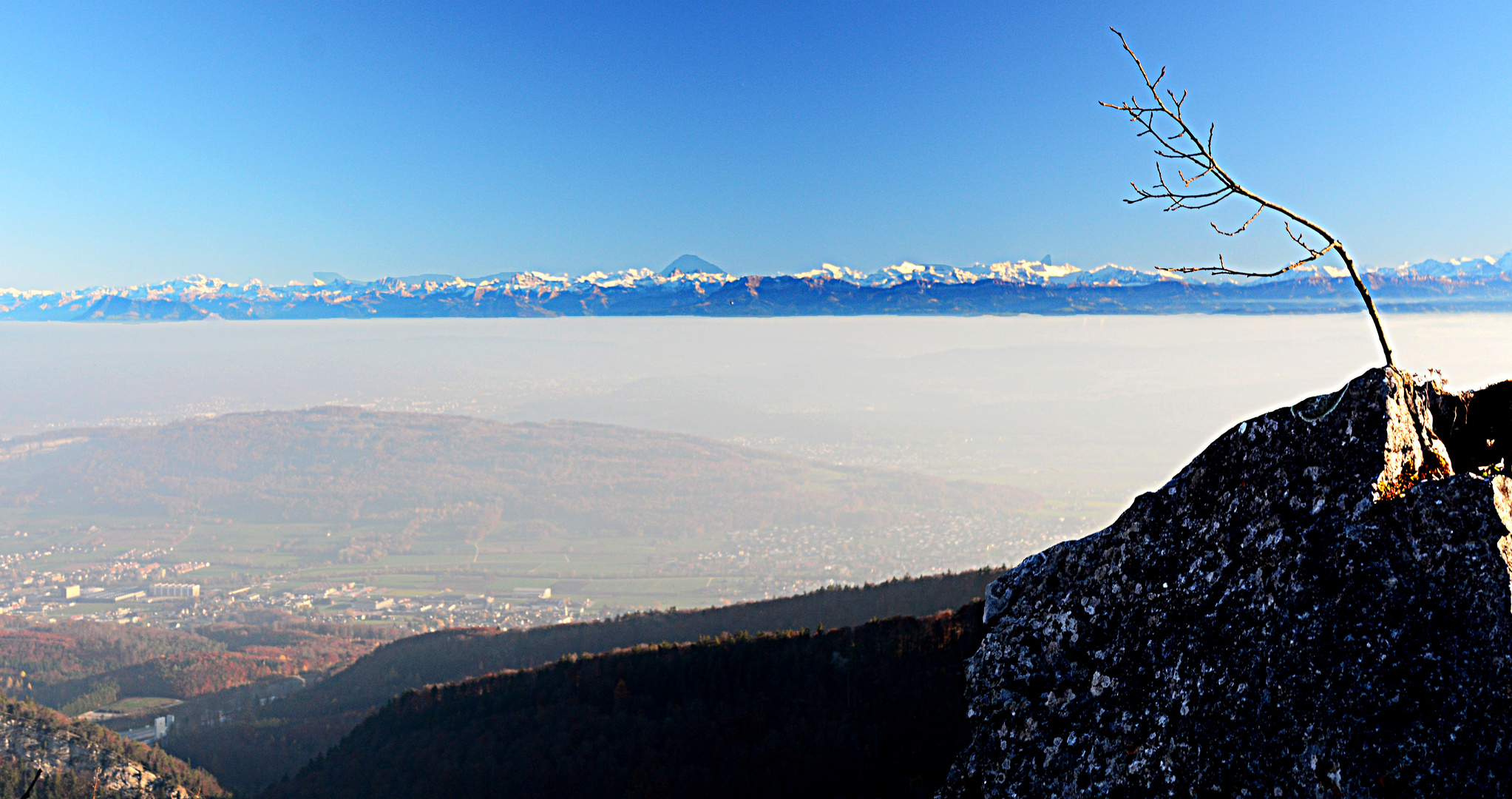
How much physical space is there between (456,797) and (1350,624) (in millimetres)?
110300

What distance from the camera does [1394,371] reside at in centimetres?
553

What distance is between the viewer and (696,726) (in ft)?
294

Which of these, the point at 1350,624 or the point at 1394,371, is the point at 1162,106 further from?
the point at 1350,624

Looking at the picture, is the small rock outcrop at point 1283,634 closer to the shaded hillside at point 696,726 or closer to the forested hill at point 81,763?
the shaded hillside at point 696,726

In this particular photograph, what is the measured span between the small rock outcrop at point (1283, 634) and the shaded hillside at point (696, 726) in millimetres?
52111

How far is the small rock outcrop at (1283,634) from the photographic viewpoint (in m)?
4.55

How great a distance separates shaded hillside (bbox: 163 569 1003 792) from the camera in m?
132

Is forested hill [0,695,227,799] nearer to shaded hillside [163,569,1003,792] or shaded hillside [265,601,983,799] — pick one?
shaded hillside [163,569,1003,792]

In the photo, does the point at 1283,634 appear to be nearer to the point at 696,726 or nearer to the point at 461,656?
the point at 696,726

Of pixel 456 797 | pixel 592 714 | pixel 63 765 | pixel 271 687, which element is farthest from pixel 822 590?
pixel 271 687

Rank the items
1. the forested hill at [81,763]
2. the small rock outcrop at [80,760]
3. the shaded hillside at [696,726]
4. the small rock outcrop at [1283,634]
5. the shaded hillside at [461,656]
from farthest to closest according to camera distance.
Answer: the shaded hillside at [461,656]
the small rock outcrop at [80,760]
the forested hill at [81,763]
the shaded hillside at [696,726]
the small rock outcrop at [1283,634]

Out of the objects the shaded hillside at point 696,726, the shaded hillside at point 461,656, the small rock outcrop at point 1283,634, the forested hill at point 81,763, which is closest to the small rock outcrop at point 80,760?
the forested hill at point 81,763

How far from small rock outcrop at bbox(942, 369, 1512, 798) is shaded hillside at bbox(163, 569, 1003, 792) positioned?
11158 cm

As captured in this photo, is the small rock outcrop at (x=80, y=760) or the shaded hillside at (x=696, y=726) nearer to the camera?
the shaded hillside at (x=696, y=726)
